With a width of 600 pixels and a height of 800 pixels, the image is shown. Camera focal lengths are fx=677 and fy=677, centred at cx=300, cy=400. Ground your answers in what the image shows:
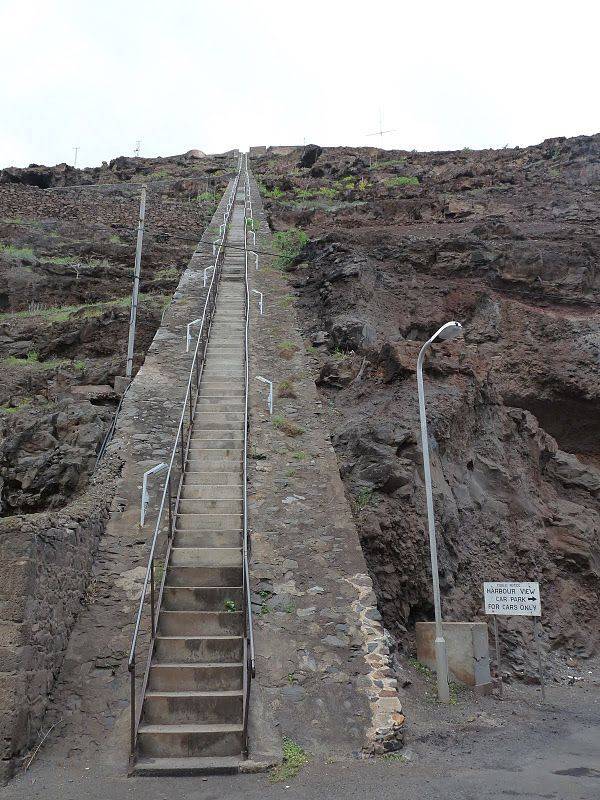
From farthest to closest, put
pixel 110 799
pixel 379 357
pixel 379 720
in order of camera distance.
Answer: pixel 379 357 → pixel 379 720 → pixel 110 799

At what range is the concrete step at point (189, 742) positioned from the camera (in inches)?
275

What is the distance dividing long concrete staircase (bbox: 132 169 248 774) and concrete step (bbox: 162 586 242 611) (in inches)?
0.5

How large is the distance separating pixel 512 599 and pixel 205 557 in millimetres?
4613

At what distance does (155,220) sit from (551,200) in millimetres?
18902

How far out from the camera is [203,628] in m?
8.59

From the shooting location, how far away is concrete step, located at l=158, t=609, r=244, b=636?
8555 millimetres

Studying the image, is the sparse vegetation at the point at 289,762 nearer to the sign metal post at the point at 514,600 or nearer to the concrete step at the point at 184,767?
the concrete step at the point at 184,767

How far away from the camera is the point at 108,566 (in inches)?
376

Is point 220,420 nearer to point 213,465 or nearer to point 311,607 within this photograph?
point 213,465

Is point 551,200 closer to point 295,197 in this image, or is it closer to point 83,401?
point 295,197

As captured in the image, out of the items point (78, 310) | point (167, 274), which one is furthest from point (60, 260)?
point (78, 310)

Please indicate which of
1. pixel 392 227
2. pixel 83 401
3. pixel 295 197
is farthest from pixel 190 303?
pixel 295 197

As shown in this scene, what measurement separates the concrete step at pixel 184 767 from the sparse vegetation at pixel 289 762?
39cm

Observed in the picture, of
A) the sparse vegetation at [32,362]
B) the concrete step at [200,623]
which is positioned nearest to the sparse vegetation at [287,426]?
the concrete step at [200,623]
